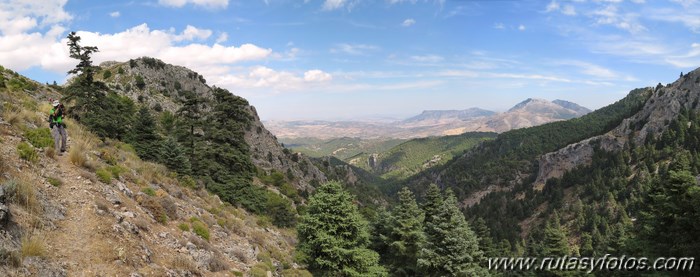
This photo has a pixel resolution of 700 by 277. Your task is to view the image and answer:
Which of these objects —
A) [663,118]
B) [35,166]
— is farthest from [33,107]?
[663,118]

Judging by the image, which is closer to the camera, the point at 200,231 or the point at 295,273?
the point at 200,231

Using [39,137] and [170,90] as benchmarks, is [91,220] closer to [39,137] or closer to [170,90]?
[39,137]

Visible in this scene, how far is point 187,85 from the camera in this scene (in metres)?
94.2

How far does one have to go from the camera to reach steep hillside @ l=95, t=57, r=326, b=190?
77.3 metres

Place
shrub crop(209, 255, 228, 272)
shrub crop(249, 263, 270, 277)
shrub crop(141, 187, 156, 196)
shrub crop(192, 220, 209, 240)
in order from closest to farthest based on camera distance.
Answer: shrub crop(209, 255, 228, 272)
shrub crop(249, 263, 270, 277)
shrub crop(192, 220, 209, 240)
shrub crop(141, 187, 156, 196)

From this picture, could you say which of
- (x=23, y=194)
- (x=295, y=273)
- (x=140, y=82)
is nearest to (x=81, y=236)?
(x=23, y=194)

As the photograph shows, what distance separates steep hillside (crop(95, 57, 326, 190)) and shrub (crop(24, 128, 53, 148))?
5868cm

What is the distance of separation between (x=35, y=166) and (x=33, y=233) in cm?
481

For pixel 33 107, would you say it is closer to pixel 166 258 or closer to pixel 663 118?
pixel 166 258

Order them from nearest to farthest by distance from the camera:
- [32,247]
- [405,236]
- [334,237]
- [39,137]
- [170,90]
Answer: [32,247] < [39,137] < [334,237] < [405,236] < [170,90]

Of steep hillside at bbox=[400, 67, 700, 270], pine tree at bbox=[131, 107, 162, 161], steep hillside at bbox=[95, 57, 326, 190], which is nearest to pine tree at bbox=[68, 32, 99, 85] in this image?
pine tree at bbox=[131, 107, 162, 161]

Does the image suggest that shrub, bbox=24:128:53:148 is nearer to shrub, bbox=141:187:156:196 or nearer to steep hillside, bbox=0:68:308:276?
steep hillside, bbox=0:68:308:276

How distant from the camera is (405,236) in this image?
29.0 meters

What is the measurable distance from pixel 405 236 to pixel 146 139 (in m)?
28.0
